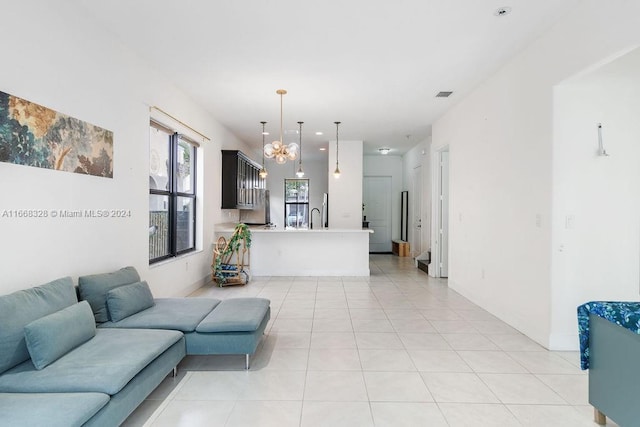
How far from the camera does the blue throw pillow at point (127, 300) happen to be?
109 inches

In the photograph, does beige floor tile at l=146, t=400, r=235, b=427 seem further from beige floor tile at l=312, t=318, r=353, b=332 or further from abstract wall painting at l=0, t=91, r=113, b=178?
abstract wall painting at l=0, t=91, r=113, b=178

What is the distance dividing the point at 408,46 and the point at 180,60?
8.16 feet

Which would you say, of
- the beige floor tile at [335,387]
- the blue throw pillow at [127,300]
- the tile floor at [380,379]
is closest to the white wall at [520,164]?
the tile floor at [380,379]

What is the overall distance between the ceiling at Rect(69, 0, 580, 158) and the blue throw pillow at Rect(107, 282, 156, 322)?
2.37 meters

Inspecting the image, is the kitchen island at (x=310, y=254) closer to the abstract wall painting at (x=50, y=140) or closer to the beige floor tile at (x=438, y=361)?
the beige floor tile at (x=438, y=361)

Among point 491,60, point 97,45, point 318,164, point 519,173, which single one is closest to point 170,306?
point 97,45

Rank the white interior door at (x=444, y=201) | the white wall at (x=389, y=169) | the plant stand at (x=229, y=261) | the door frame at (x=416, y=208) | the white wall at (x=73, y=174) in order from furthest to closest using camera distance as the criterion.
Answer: the white wall at (x=389, y=169) → the door frame at (x=416, y=208) → the white interior door at (x=444, y=201) → the plant stand at (x=229, y=261) → the white wall at (x=73, y=174)

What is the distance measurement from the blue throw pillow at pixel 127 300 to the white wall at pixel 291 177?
8020 millimetres

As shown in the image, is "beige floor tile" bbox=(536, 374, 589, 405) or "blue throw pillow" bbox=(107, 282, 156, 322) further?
"blue throw pillow" bbox=(107, 282, 156, 322)

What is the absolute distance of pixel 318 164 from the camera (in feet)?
37.2

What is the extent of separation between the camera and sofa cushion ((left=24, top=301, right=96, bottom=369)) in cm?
193

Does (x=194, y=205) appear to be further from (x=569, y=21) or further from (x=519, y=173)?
(x=569, y=21)

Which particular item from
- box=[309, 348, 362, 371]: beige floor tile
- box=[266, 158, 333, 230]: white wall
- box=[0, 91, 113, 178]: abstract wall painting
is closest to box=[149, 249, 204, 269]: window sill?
box=[0, 91, 113, 178]: abstract wall painting

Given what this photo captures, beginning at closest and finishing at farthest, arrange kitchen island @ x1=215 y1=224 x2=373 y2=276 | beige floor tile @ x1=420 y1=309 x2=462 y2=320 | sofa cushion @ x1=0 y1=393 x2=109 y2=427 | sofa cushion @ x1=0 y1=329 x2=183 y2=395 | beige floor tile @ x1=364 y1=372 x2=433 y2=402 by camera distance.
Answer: sofa cushion @ x1=0 y1=393 x2=109 y2=427 < sofa cushion @ x1=0 y1=329 x2=183 y2=395 < beige floor tile @ x1=364 y1=372 x2=433 y2=402 < beige floor tile @ x1=420 y1=309 x2=462 y2=320 < kitchen island @ x1=215 y1=224 x2=373 y2=276
